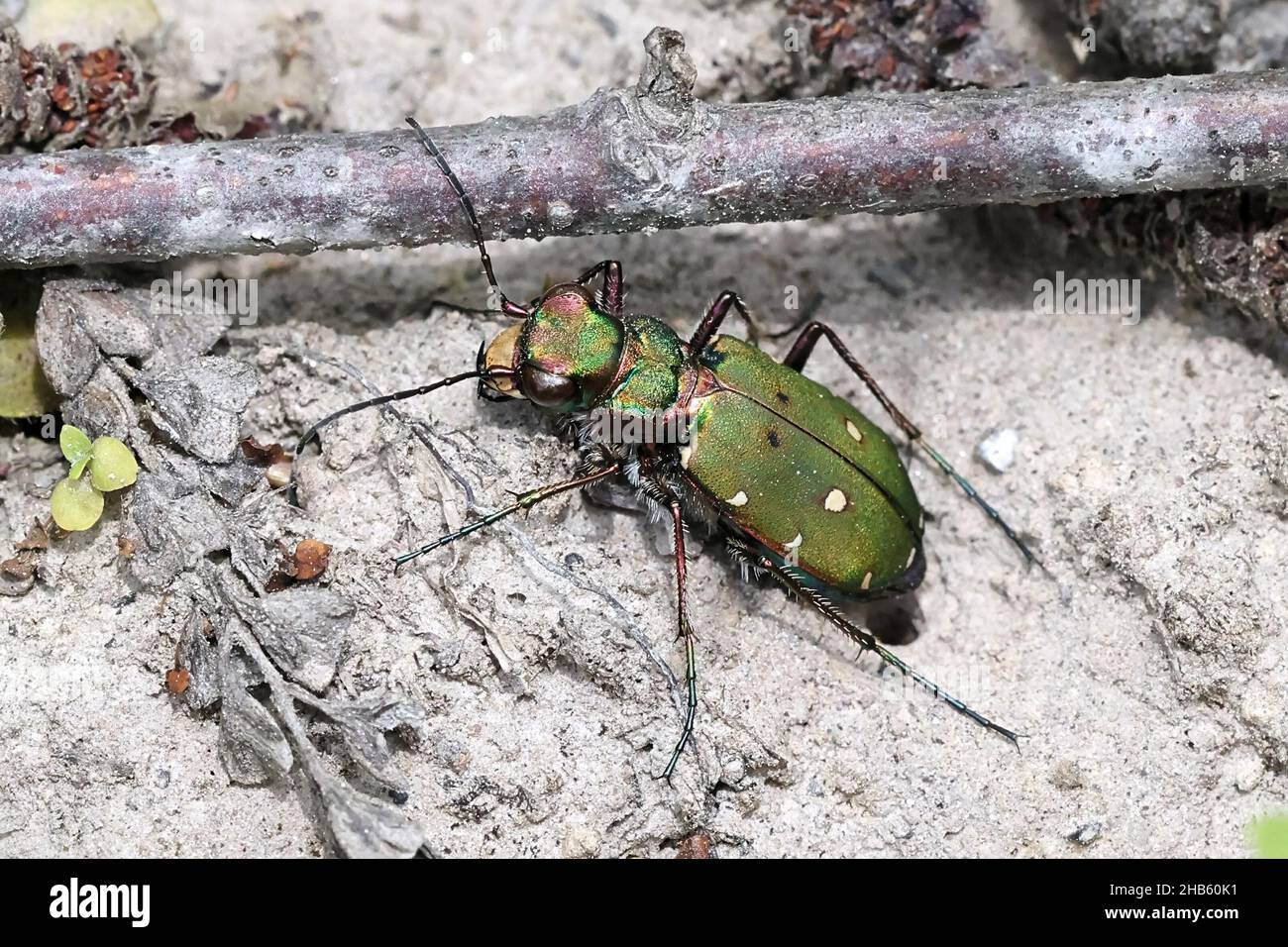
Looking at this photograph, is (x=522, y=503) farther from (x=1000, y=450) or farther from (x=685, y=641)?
(x=1000, y=450)

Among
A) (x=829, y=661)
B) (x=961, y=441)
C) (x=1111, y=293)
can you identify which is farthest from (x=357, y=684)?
(x=1111, y=293)

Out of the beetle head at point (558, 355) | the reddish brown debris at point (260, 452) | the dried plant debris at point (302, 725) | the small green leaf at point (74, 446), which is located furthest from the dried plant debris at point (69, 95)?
the dried plant debris at point (302, 725)

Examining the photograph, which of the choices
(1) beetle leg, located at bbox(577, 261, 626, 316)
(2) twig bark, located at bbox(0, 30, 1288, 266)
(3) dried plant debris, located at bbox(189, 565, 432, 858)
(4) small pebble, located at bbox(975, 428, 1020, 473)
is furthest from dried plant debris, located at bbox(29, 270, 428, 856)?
(4) small pebble, located at bbox(975, 428, 1020, 473)

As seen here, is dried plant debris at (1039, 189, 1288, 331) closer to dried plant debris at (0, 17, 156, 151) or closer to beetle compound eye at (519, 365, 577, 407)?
beetle compound eye at (519, 365, 577, 407)

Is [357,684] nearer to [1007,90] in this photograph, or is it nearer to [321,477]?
[321,477]

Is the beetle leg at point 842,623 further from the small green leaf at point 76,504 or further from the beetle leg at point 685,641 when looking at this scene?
the small green leaf at point 76,504

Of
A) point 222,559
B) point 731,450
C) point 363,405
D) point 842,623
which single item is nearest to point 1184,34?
point 731,450

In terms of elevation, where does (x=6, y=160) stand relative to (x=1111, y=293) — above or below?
Result: above
